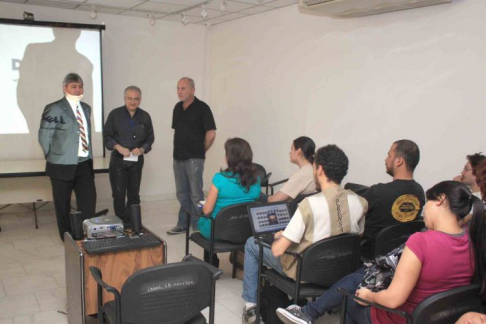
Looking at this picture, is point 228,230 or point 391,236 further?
point 228,230

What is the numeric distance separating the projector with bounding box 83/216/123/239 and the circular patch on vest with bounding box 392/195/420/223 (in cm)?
175

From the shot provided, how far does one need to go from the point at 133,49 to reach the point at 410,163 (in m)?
4.36

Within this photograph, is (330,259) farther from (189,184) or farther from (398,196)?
(189,184)

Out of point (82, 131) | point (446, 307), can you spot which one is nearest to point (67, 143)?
point (82, 131)

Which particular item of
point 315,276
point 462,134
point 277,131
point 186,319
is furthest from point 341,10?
point 186,319

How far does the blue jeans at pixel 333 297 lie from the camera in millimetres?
2508

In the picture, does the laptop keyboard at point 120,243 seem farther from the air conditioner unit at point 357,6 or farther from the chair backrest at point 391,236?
the air conditioner unit at point 357,6

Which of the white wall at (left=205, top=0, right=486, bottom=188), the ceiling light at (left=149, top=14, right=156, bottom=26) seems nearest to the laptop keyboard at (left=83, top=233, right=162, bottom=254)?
the white wall at (left=205, top=0, right=486, bottom=188)

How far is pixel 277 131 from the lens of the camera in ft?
17.9

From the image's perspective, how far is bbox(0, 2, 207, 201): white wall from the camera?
6.02 m

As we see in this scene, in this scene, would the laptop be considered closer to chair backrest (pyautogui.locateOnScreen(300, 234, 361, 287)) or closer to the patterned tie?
chair backrest (pyautogui.locateOnScreen(300, 234, 361, 287))

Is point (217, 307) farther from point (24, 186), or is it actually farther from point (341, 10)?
point (24, 186)

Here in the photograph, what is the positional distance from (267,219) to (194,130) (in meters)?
2.31

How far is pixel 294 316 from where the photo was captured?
8.36ft
